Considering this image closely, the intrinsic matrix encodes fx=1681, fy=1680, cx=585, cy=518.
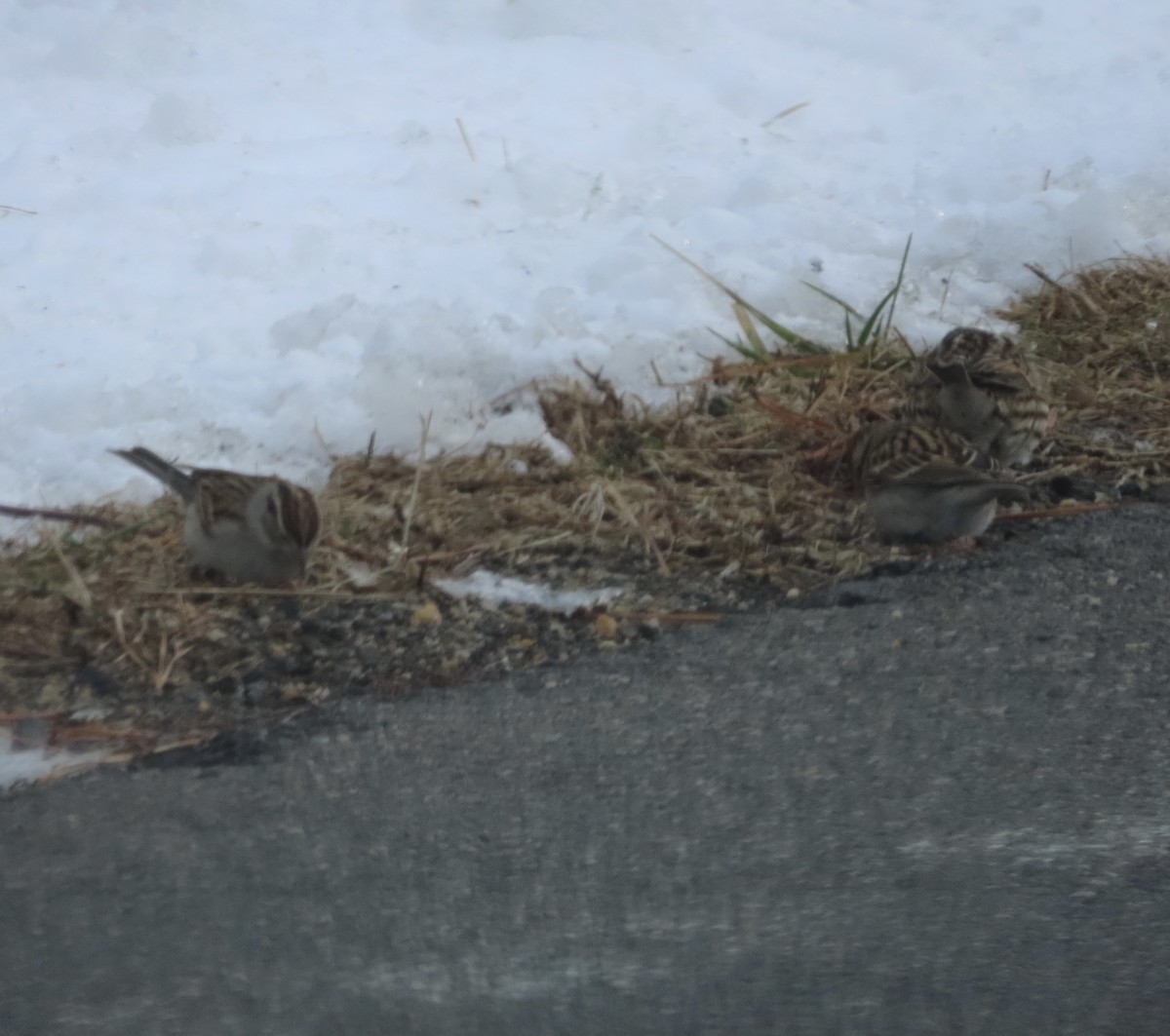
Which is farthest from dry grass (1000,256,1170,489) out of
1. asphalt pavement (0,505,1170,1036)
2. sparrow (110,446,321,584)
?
sparrow (110,446,321,584)

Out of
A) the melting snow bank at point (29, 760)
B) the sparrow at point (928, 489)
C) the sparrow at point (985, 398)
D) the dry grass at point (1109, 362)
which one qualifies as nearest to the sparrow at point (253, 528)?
the melting snow bank at point (29, 760)

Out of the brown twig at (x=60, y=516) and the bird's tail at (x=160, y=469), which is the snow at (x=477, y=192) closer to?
the brown twig at (x=60, y=516)

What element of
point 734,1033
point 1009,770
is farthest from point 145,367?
point 734,1033

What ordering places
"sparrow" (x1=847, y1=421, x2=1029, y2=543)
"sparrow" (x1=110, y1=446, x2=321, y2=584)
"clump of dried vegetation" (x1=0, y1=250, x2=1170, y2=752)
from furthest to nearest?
"sparrow" (x1=847, y1=421, x2=1029, y2=543) < "sparrow" (x1=110, y1=446, x2=321, y2=584) < "clump of dried vegetation" (x1=0, y1=250, x2=1170, y2=752)

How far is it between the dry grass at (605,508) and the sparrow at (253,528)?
98 millimetres

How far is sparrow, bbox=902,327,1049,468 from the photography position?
5770 mm

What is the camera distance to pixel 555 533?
5195 millimetres

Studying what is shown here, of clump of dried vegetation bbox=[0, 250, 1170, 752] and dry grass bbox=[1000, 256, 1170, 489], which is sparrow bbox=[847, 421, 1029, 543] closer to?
clump of dried vegetation bbox=[0, 250, 1170, 752]

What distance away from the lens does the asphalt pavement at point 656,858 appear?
99.7 inches

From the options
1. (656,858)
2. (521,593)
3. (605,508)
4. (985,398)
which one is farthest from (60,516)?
(985,398)

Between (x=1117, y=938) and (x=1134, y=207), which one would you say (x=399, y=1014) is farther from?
(x=1134, y=207)

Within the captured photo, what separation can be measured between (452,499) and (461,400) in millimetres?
921

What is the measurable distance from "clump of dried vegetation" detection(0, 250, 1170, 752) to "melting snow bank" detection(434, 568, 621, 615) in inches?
2.6

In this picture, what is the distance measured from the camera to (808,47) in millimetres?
9812
